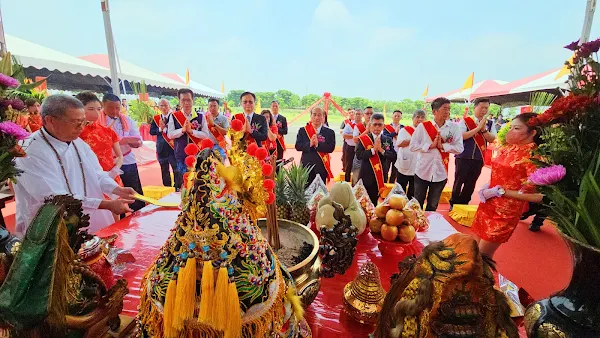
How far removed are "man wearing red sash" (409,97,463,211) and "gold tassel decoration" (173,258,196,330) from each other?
322 centimetres

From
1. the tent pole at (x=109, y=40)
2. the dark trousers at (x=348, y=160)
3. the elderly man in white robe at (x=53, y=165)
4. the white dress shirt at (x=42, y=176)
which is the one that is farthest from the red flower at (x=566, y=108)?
the tent pole at (x=109, y=40)

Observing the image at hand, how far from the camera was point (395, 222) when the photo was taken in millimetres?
1500

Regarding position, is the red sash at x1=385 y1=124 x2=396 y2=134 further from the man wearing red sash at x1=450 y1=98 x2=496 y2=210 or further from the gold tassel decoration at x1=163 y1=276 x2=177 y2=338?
the gold tassel decoration at x1=163 y1=276 x2=177 y2=338

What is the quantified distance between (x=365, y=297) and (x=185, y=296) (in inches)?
26.9

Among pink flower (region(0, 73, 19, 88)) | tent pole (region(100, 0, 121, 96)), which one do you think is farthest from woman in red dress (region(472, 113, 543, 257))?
tent pole (region(100, 0, 121, 96))

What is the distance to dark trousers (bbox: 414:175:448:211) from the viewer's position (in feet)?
11.1

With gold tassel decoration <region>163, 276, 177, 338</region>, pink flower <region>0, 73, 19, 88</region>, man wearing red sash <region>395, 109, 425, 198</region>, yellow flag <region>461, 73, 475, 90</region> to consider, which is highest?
yellow flag <region>461, 73, 475, 90</region>

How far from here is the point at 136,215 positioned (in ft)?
6.81

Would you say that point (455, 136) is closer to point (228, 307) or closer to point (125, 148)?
point (228, 307)

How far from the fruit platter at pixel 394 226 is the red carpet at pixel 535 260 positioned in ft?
2.69

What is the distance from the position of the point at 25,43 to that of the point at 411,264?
374 inches

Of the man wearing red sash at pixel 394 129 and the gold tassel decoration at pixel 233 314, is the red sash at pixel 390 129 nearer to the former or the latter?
the man wearing red sash at pixel 394 129

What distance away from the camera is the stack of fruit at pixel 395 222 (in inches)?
58.7

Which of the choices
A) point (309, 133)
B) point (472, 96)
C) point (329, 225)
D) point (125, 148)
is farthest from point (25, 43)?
point (472, 96)
